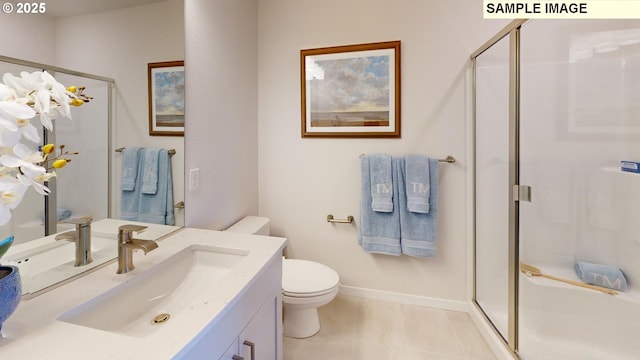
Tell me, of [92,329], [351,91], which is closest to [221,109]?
[351,91]

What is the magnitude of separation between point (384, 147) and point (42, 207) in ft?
5.92

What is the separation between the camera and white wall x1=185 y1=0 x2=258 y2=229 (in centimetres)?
152

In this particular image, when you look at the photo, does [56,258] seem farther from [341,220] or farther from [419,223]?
[419,223]

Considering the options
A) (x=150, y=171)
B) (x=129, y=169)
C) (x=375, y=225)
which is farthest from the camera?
(x=375, y=225)

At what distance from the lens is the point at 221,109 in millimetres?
1772

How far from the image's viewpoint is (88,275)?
95 centimetres

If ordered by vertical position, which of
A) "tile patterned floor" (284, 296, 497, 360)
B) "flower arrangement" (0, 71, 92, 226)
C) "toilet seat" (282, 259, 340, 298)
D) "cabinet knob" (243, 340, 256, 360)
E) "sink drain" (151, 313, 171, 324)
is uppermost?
"flower arrangement" (0, 71, 92, 226)

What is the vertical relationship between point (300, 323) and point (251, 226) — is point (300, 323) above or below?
below

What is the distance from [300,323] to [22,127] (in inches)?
63.3

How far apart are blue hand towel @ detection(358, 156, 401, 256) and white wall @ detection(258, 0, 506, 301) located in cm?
12

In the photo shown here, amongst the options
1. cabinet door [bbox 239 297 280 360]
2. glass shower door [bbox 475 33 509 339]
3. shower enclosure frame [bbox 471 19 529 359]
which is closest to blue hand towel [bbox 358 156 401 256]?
glass shower door [bbox 475 33 509 339]

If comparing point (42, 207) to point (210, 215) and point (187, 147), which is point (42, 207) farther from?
point (210, 215)

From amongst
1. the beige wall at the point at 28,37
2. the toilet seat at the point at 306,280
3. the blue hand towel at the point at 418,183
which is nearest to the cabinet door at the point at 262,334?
the toilet seat at the point at 306,280

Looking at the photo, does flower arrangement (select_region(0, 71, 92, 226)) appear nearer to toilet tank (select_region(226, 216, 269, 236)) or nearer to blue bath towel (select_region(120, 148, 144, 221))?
blue bath towel (select_region(120, 148, 144, 221))
